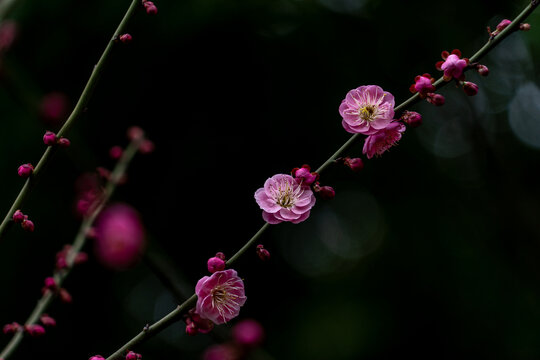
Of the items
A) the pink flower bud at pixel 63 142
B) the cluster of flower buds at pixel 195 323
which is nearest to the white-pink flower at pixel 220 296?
the cluster of flower buds at pixel 195 323

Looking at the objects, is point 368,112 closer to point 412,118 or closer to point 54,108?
point 412,118

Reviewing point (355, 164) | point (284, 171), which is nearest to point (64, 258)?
point (355, 164)

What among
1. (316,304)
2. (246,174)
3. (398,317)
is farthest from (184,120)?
(398,317)

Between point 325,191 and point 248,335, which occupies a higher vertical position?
point 325,191

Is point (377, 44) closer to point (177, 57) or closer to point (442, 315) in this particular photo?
point (177, 57)

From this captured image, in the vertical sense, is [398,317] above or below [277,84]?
below

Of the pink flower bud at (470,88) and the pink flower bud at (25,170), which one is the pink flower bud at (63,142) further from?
the pink flower bud at (470,88)
